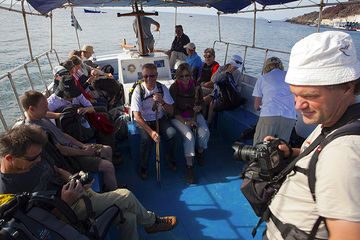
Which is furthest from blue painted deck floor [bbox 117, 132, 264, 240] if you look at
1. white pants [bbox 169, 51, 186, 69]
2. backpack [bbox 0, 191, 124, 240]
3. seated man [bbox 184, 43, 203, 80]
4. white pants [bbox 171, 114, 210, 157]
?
white pants [bbox 169, 51, 186, 69]

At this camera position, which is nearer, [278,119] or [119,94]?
[278,119]

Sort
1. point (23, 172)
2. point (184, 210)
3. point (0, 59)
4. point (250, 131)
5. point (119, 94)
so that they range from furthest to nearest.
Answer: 1. point (0, 59)
2. point (119, 94)
3. point (250, 131)
4. point (184, 210)
5. point (23, 172)

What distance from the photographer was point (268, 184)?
1.50 meters

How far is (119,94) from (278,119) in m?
3.00

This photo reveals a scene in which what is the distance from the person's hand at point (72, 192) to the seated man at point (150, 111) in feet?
5.18

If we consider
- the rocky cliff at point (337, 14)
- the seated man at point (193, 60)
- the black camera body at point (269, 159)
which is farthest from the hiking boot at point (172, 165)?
the rocky cliff at point (337, 14)

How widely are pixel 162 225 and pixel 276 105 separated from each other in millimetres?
1732

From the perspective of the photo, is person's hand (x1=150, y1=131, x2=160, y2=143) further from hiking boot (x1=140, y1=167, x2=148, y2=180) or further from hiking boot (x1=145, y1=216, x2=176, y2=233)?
hiking boot (x1=145, y1=216, x2=176, y2=233)

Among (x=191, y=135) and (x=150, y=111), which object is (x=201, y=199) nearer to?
(x=191, y=135)

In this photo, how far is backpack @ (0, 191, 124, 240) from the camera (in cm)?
141

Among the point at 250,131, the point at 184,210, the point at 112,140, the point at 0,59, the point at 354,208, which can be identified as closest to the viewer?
the point at 354,208

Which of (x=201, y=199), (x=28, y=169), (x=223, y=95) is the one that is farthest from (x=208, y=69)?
(x=28, y=169)

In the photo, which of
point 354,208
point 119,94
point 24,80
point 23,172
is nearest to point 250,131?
point 119,94

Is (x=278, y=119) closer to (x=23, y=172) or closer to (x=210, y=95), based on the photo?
(x=210, y=95)
